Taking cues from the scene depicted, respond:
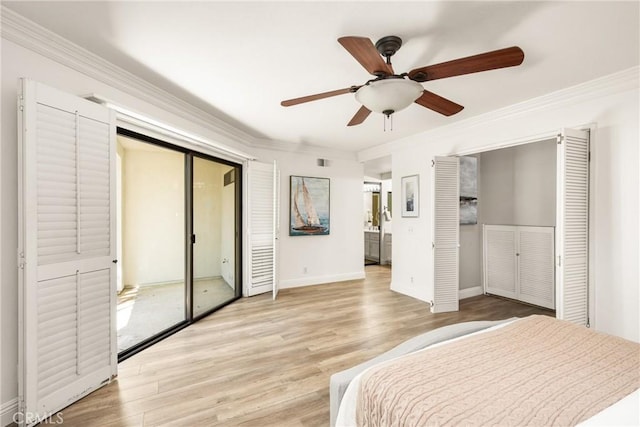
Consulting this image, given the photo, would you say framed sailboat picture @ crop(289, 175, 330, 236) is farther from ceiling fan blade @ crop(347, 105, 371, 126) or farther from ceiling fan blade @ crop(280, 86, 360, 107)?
ceiling fan blade @ crop(280, 86, 360, 107)

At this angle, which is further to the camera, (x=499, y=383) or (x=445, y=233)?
(x=445, y=233)

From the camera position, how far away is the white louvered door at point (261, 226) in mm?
4449

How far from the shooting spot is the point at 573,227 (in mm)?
2635

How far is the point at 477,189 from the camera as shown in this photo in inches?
184

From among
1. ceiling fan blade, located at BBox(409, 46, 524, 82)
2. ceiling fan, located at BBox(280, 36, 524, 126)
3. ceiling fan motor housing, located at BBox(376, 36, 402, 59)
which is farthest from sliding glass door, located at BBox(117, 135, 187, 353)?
ceiling fan blade, located at BBox(409, 46, 524, 82)

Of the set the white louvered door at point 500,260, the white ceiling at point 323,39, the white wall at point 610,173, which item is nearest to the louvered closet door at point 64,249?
the white ceiling at point 323,39

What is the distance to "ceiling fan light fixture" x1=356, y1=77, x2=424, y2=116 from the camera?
1778mm

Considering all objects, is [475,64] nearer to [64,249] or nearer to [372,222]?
[64,249]

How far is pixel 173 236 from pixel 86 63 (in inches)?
86.7

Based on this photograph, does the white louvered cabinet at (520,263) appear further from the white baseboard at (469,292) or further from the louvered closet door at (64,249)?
the louvered closet door at (64,249)

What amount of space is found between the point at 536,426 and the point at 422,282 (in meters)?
3.61

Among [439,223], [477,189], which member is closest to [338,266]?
[439,223]

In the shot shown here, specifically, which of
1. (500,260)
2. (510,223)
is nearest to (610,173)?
(510,223)

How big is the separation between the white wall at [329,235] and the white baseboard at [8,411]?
337 centimetres
